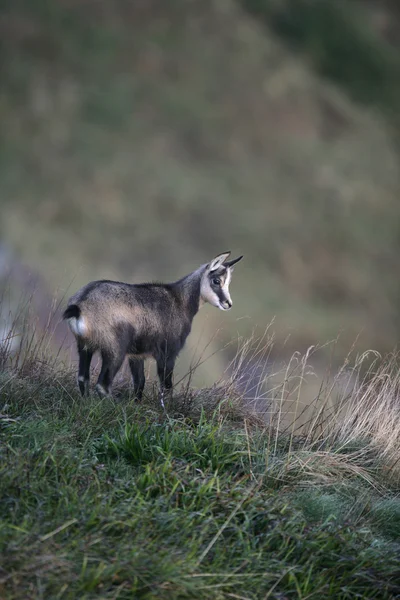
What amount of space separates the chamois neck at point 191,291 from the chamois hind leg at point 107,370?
4.25 feet

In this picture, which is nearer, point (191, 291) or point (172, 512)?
point (172, 512)

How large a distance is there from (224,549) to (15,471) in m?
1.23

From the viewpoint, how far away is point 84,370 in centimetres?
676

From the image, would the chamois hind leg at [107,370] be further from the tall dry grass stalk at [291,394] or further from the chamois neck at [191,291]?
the chamois neck at [191,291]

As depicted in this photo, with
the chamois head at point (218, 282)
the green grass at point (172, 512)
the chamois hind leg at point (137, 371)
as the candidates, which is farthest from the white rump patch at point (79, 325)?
the chamois head at point (218, 282)

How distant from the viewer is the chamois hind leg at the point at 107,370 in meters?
6.73

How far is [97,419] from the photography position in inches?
227

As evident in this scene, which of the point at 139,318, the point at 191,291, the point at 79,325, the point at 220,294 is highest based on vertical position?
the point at 220,294

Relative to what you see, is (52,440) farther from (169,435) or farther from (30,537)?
(30,537)

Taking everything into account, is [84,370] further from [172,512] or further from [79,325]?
[172,512]

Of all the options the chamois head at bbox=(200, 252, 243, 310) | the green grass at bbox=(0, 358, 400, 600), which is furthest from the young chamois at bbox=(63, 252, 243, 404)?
the green grass at bbox=(0, 358, 400, 600)

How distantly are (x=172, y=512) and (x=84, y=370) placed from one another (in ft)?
8.72

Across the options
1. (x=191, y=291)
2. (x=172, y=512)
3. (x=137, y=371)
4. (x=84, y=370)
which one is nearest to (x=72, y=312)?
(x=84, y=370)

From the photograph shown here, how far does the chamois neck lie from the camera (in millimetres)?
7871
